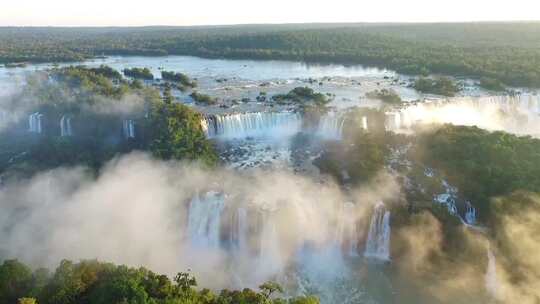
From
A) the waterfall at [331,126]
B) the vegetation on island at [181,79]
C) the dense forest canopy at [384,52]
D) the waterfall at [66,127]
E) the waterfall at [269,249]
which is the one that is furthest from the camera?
the dense forest canopy at [384,52]

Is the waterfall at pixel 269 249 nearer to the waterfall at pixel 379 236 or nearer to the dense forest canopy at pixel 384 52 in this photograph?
the waterfall at pixel 379 236

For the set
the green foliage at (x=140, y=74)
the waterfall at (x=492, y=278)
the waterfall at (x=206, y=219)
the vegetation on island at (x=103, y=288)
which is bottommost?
the waterfall at (x=492, y=278)

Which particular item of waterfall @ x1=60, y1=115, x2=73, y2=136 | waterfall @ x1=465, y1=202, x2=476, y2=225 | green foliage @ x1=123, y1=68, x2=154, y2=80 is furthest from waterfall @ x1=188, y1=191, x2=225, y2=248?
green foliage @ x1=123, y1=68, x2=154, y2=80

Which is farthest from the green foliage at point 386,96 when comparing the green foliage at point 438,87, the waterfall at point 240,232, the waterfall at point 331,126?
the waterfall at point 240,232

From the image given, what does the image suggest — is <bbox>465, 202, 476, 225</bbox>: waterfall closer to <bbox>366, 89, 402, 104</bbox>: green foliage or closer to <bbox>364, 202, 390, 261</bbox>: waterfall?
<bbox>364, 202, 390, 261</bbox>: waterfall

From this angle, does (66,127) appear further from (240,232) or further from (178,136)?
(240,232)

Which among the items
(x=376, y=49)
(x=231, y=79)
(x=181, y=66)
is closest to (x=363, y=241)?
(x=231, y=79)

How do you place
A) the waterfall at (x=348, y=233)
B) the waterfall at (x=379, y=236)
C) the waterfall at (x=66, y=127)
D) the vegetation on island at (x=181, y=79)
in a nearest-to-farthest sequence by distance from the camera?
the waterfall at (x=379, y=236)
the waterfall at (x=348, y=233)
the waterfall at (x=66, y=127)
the vegetation on island at (x=181, y=79)
